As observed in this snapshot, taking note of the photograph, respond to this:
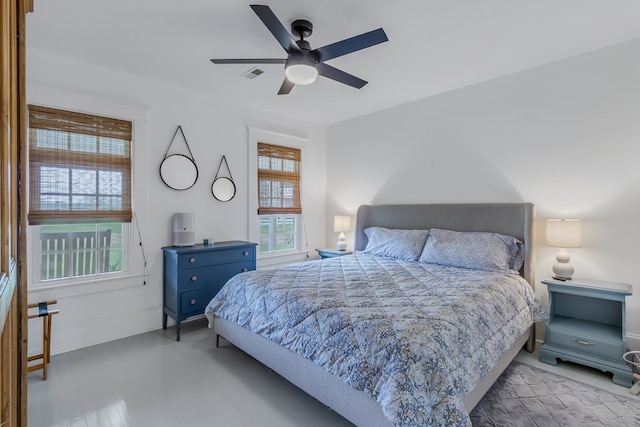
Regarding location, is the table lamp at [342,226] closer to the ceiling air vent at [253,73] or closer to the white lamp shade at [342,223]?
the white lamp shade at [342,223]

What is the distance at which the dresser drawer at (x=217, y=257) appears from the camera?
10.6 ft

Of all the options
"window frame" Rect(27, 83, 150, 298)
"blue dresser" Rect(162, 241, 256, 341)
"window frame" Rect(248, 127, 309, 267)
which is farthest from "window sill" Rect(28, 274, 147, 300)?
"window frame" Rect(248, 127, 309, 267)

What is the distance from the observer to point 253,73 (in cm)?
320

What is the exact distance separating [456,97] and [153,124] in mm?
3409

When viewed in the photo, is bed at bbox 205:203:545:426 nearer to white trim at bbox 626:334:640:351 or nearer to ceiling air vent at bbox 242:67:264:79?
white trim at bbox 626:334:640:351

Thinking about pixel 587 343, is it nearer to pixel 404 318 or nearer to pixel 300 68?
pixel 404 318

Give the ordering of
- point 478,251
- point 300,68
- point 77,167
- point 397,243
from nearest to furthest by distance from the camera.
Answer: point 300,68
point 77,167
point 478,251
point 397,243

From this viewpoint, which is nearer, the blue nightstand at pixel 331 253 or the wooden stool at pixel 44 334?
the wooden stool at pixel 44 334

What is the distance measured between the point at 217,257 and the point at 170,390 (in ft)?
4.59

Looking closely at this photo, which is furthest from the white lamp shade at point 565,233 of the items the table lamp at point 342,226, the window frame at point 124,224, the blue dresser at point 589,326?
the window frame at point 124,224

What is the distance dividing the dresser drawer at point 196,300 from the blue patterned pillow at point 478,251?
91.8 inches

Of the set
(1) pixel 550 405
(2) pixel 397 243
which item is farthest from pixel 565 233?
(2) pixel 397 243

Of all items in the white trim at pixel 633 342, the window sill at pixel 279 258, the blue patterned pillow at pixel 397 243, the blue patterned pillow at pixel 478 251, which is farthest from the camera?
the window sill at pixel 279 258

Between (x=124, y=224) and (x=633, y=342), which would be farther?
(x=124, y=224)
